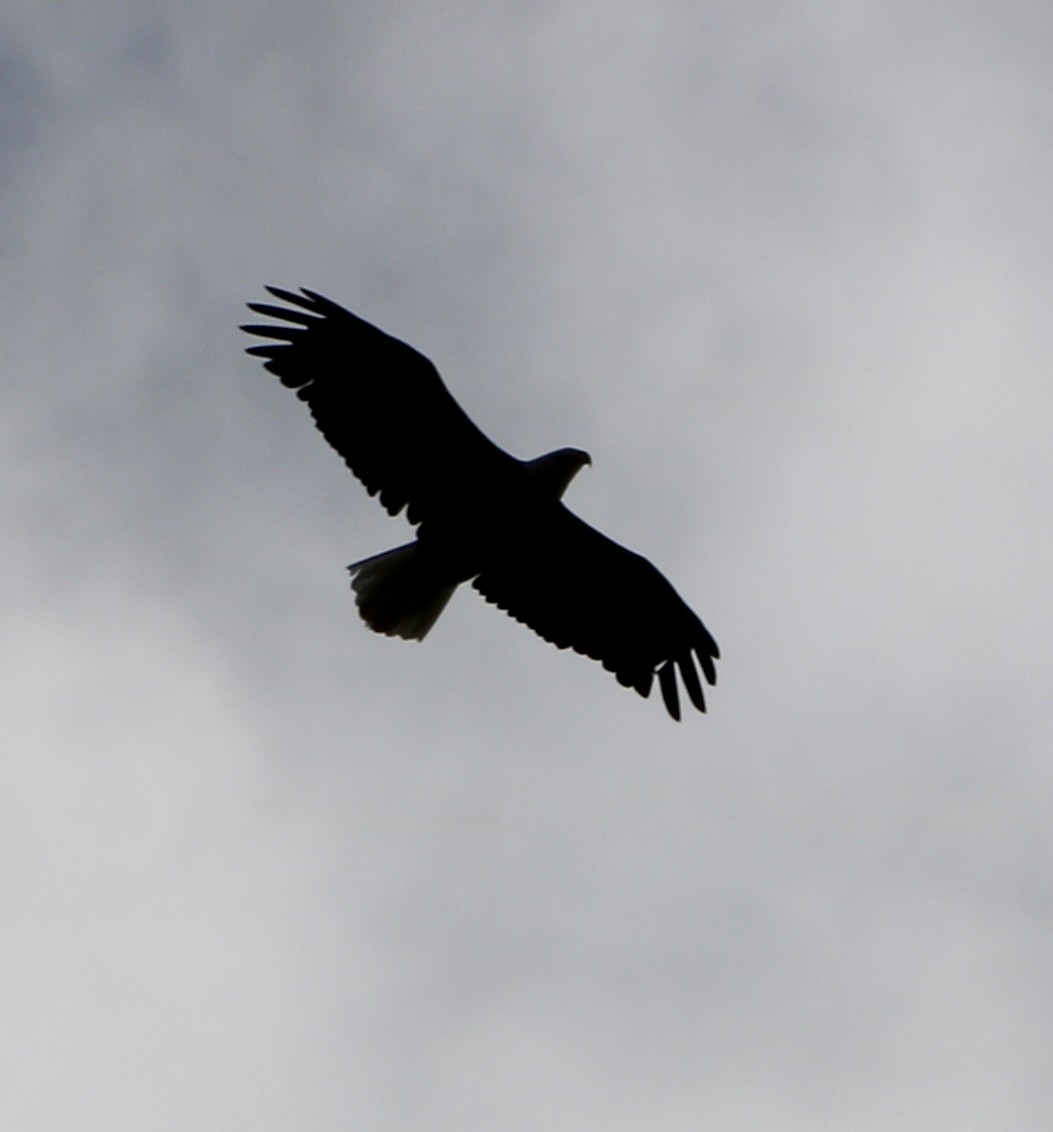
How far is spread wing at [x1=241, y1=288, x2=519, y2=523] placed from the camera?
960 cm

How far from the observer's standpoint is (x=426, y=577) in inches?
409

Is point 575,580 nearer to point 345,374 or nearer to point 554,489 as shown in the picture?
point 554,489

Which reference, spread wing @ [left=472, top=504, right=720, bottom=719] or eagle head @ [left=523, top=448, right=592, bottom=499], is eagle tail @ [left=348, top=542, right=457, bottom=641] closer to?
spread wing @ [left=472, top=504, right=720, bottom=719]

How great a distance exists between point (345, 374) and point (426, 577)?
1.49 m

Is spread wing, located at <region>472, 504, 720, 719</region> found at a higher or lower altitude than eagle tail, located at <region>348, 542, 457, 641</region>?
higher

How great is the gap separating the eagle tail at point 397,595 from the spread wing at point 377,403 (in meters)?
0.58

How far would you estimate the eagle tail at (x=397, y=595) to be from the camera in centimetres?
1038

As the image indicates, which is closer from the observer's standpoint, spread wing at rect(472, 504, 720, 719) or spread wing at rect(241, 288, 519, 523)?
spread wing at rect(241, 288, 519, 523)

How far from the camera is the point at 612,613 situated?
1060 cm

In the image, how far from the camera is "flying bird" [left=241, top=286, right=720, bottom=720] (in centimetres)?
966

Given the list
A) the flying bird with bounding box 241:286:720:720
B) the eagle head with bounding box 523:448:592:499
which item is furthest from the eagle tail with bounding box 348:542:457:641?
the eagle head with bounding box 523:448:592:499

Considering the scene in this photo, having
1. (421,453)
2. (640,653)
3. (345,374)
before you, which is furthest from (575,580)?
(345,374)

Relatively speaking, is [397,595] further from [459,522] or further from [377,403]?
[377,403]

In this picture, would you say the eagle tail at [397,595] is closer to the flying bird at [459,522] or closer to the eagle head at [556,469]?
the flying bird at [459,522]
